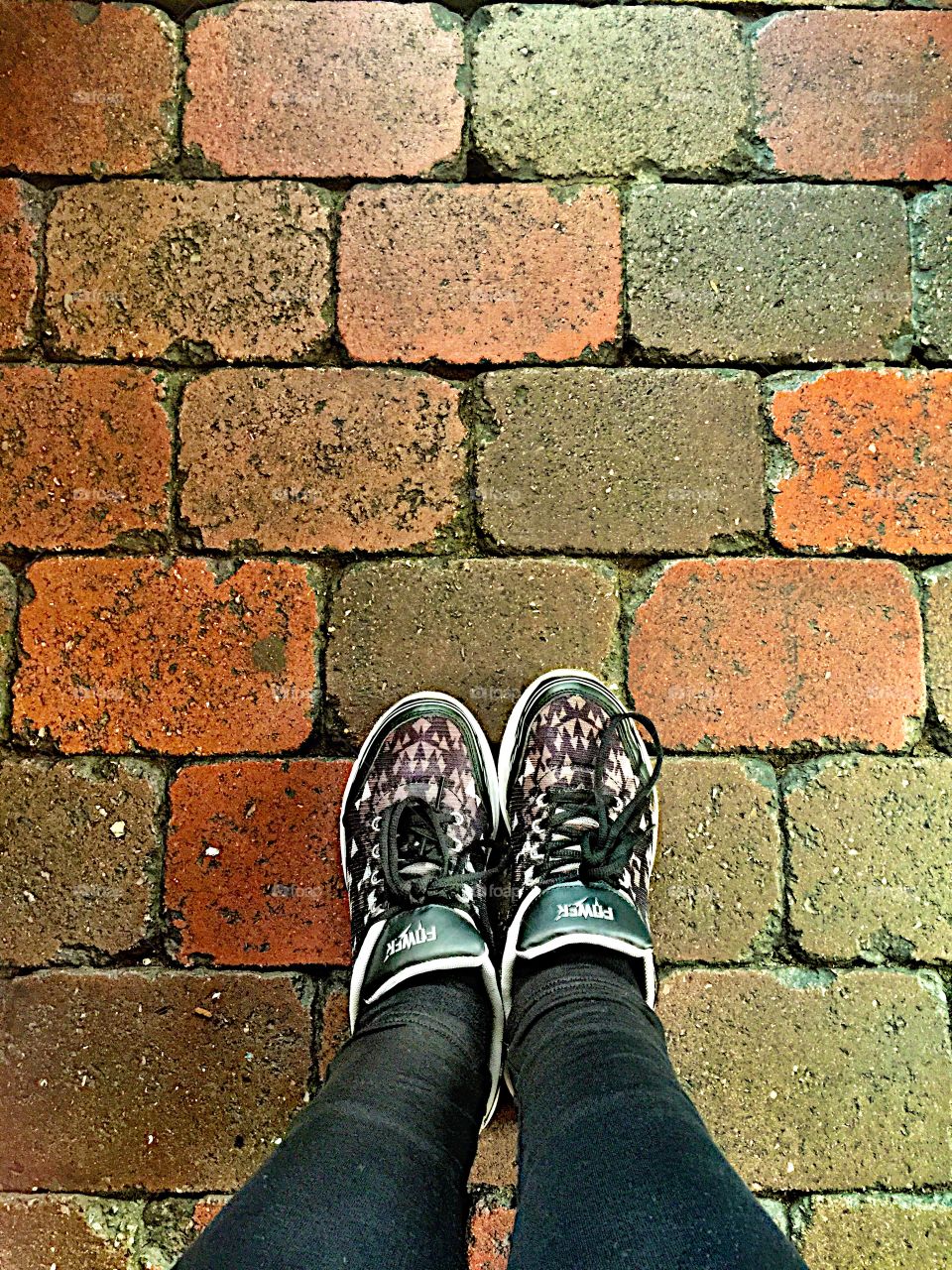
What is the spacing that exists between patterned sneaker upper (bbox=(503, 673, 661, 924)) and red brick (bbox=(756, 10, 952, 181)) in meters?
0.97

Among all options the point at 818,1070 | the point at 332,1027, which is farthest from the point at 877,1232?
the point at 332,1027

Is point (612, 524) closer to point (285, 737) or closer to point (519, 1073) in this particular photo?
point (285, 737)

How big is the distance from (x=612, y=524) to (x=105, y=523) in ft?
2.72

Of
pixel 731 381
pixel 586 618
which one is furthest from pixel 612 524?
pixel 731 381

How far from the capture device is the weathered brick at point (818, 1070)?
1.34 metres

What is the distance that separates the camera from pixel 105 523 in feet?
4.63

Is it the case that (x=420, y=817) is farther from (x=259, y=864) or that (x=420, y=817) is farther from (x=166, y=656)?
(x=166, y=656)

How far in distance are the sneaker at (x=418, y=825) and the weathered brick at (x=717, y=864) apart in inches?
11.2

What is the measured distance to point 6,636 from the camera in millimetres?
1401

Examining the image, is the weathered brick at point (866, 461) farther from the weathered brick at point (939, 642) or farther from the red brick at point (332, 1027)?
the red brick at point (332, 1027)

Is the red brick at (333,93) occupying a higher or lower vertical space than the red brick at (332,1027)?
higher

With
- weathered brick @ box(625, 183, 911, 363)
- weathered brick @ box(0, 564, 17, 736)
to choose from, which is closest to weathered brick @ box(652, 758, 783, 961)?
weathered brick @ box(625, 183, 911, 363)

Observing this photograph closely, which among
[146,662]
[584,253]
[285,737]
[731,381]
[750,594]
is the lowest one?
[285,737]

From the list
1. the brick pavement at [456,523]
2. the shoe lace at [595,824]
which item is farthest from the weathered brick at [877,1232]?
the shoe lace at [595,824]
